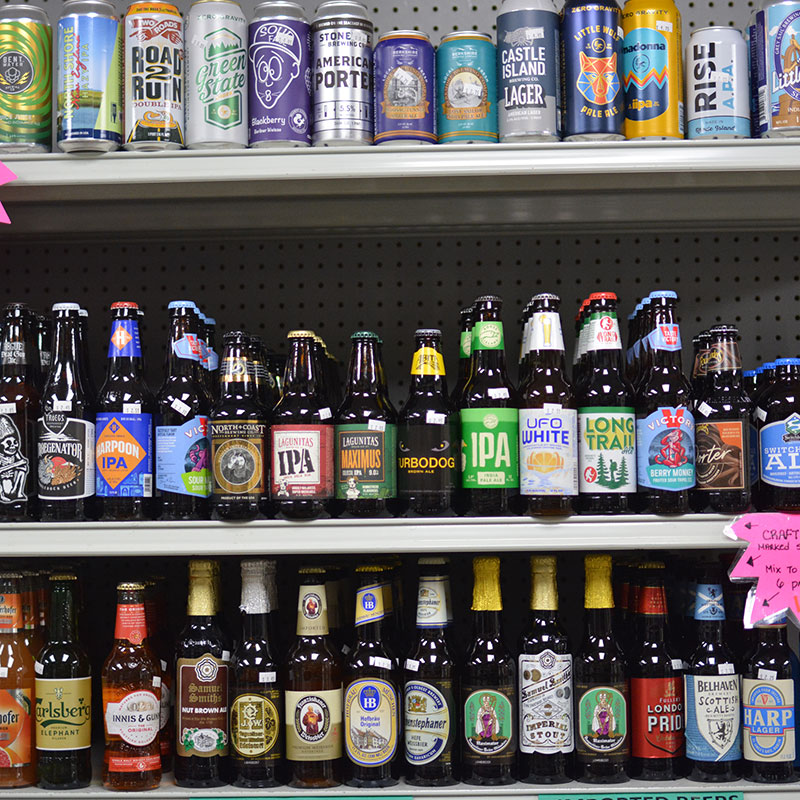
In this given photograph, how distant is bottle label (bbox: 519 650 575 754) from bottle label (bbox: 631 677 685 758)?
0.12m

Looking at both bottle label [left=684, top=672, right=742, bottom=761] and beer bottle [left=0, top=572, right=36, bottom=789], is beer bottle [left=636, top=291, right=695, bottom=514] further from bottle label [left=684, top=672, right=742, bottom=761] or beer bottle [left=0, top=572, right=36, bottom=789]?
beer bottle [left=0, top=572, right=36, bottom=789]

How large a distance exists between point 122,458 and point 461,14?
1204 mm

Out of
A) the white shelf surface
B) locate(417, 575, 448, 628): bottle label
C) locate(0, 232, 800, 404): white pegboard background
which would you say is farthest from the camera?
locate(0, 232, 800, 404): white pegboard background

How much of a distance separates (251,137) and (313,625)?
33.2 inches

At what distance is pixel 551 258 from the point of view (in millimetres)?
1946

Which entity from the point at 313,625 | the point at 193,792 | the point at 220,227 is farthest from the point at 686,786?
the point at 220,227

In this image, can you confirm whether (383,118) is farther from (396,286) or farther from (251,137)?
(396,286)

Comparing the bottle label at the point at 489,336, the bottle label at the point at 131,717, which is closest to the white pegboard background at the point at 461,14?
the bottle label at the point at 489,336

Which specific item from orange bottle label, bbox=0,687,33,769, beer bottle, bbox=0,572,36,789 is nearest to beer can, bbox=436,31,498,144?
beer bottle, bbox=0,572,36,789

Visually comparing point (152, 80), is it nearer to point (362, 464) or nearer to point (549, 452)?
point (362, 464)

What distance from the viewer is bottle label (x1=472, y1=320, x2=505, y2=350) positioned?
154 cm

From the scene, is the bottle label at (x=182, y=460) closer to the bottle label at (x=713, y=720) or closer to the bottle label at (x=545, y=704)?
the bottle label at (x=545, y=704)

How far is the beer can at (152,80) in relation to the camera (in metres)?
1.50

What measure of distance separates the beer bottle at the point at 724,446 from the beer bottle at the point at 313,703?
2.21 feet
